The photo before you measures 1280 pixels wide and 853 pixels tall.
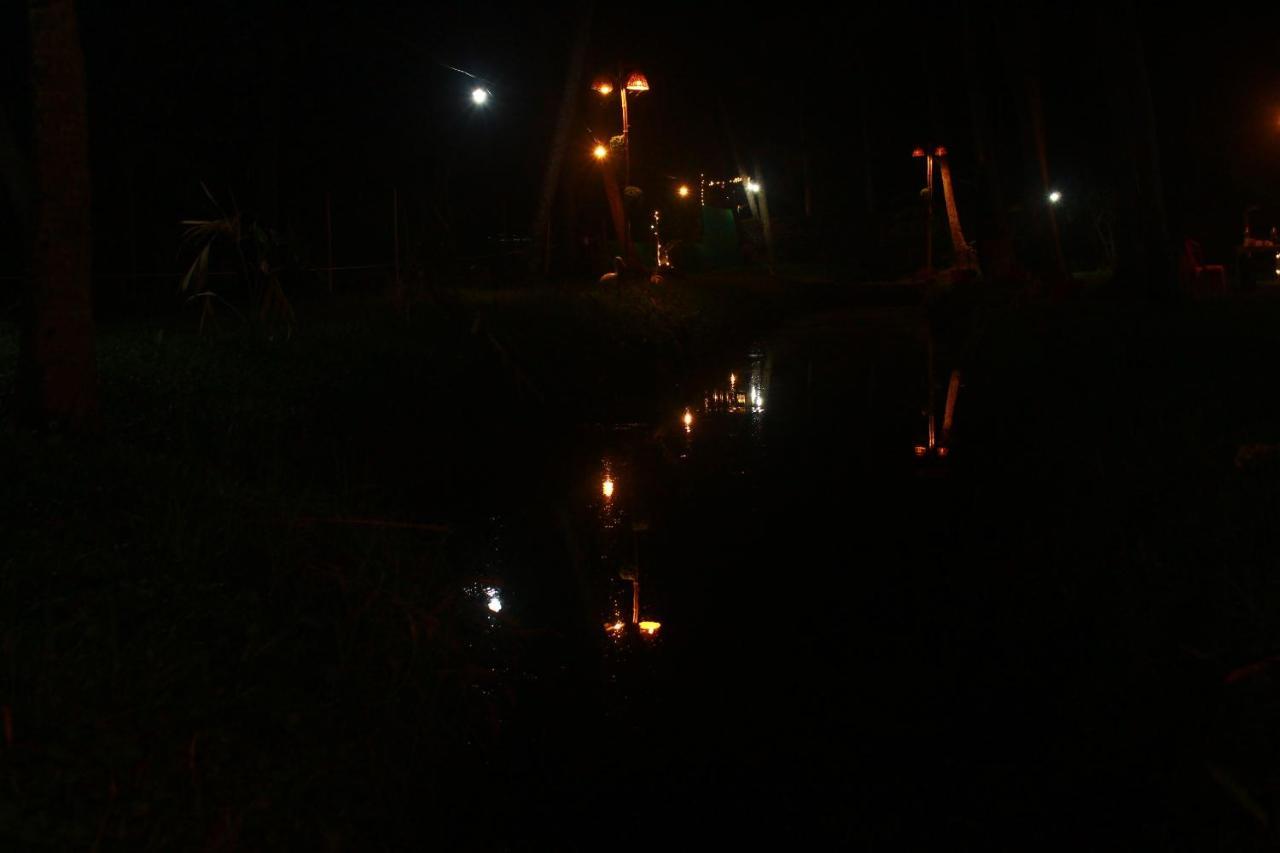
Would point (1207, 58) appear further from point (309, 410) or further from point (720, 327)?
point (309, 410)

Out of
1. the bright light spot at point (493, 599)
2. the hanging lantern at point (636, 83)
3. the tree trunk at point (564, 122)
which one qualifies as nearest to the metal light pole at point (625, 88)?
the hanging lantern at point (636, 83)

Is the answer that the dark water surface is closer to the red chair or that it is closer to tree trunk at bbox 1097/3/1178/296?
tree trunk at bbox 1097/3/1178/296

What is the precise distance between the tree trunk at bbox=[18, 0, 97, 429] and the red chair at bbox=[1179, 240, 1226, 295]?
22.6 m

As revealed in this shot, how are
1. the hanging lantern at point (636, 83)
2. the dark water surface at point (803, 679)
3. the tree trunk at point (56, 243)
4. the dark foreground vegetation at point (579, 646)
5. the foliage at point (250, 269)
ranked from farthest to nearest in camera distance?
the hanging lantern at point (636, 83), the foliage at point (250, 269), the tree trunk at point (56, 243), the dark water surface at point (803, 679), the dark foreground vegetation at point (579, 646)

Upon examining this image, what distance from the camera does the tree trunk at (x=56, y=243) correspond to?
7766mm

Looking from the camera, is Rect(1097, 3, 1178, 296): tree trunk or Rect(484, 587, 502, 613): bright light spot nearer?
Rect(484, 587, 502, 613): bright light spot

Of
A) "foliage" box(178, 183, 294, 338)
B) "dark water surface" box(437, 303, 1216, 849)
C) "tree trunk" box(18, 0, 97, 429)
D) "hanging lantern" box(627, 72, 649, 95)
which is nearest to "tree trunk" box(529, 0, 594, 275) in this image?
"hanging lantern" box(627, 72, 649, 95)

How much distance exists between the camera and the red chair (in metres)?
25.5

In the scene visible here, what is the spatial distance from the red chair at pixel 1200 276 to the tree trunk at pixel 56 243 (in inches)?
891

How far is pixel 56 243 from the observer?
25.7 ft

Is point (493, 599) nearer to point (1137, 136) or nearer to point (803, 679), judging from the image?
point (803, 679)

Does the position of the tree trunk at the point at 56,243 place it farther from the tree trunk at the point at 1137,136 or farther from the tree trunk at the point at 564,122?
the tree trunk at the point at 1137,136

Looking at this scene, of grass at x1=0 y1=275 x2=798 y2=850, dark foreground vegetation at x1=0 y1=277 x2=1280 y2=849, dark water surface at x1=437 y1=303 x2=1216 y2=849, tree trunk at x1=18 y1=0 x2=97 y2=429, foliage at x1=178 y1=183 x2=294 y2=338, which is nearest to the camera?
grass at x1=0 y1=275 x2=798 y2=850

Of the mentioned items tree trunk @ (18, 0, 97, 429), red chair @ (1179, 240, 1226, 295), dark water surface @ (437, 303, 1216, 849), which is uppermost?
red chair @ (1179, 240, 1226, 295)
